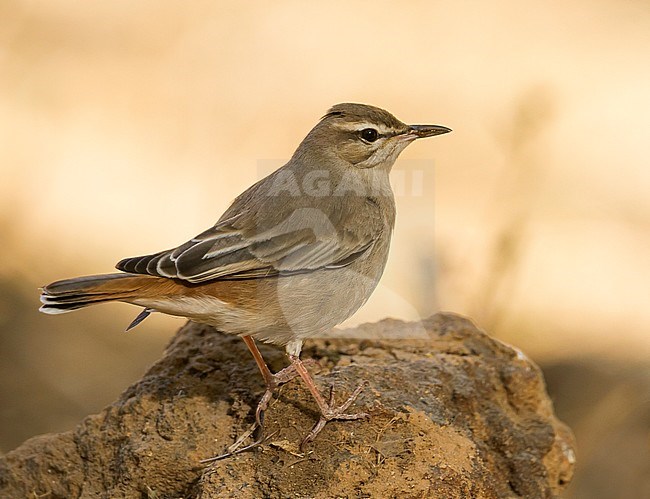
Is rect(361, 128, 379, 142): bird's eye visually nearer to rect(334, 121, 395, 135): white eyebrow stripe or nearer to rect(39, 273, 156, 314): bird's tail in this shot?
rect(334, 121, 395, 135): white eyebrow stripe

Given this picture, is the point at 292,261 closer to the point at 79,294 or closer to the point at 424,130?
the point at 79,294

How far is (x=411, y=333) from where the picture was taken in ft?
20.9

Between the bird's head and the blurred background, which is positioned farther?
the blurred background

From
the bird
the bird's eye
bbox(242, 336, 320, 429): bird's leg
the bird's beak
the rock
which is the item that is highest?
the bird's eye

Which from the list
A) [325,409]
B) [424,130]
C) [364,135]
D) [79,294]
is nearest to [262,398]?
[325,409]

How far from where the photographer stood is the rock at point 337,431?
190 inches

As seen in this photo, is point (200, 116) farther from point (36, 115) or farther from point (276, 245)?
point (276, 245)

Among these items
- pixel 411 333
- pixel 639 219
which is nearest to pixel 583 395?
pixel 639 219

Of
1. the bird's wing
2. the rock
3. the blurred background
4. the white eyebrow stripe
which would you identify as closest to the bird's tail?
the bird's wing

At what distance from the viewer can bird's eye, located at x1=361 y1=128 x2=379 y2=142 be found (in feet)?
19.9

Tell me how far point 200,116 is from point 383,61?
223 cm

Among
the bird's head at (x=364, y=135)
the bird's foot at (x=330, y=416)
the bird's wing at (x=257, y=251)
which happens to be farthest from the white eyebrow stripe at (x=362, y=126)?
the bird's foot at (x=330, y=416)

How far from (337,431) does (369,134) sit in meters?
1.96

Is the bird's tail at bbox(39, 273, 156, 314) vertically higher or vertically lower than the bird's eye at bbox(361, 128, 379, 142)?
lower
